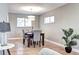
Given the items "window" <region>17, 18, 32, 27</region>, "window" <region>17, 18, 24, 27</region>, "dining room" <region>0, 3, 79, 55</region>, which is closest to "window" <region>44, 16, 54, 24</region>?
"dining room" <region>0, 3, 79, 55</region>

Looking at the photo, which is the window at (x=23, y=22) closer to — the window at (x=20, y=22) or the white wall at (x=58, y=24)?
the window at (x=20, y=22)

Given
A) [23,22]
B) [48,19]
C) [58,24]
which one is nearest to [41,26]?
[48,19]

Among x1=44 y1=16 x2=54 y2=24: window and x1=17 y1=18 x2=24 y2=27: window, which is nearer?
x1=17 y1=18 x2=24 y2=27: window

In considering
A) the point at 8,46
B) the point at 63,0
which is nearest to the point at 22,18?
the point at 8,46

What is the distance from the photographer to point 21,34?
8.13ft

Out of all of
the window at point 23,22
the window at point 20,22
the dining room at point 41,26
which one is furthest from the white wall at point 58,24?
the window at point 20,22

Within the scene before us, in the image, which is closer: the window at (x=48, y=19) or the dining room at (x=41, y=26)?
the dining room at (x=41, y=26)

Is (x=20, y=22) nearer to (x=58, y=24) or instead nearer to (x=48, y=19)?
(x=48, y=19)

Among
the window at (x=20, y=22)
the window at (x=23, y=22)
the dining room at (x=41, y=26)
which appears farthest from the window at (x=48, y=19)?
the window at (x=20, y=22)

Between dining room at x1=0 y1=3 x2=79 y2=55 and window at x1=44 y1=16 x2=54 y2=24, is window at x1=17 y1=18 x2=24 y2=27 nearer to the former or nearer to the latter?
dining room at x1=0 y1=3 x2=79 y2=55

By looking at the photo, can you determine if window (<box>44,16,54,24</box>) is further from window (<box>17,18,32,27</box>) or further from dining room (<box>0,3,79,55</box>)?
window (<box>17,18,32,27</box>)

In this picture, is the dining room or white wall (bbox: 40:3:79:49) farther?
white wall (bbox: 40:3:79:49)

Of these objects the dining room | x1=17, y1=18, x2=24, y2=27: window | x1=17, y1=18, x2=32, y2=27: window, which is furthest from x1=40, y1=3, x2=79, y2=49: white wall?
x1=17, y1=18, x2=24, y2=27: window

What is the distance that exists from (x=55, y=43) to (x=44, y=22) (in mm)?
627
